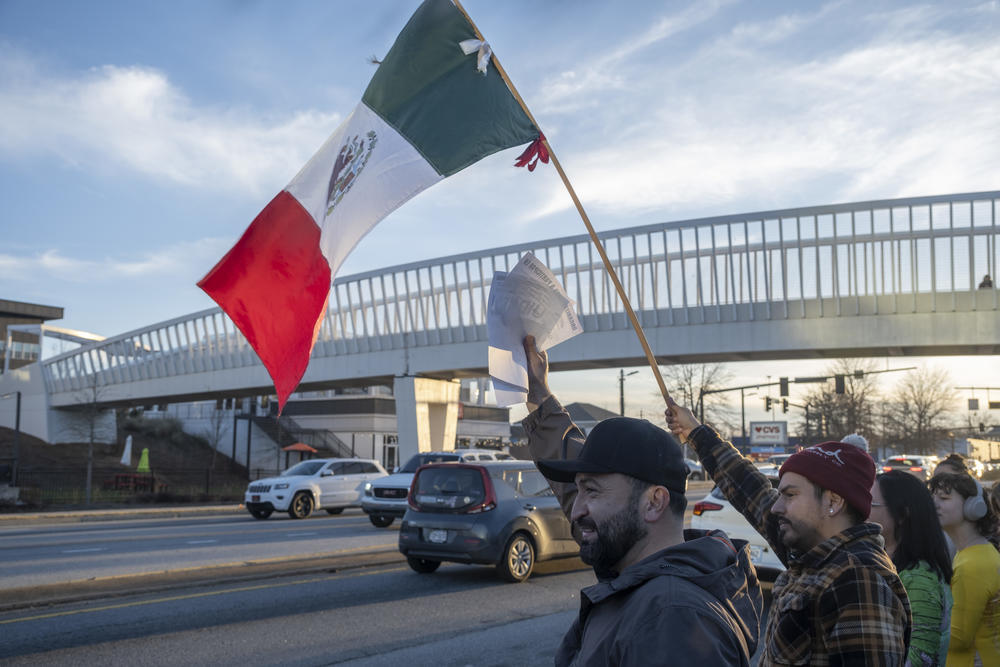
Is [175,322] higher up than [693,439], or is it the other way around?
[175,322]

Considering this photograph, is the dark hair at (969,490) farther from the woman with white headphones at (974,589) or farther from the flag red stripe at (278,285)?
the flag red stripe at (278,285)

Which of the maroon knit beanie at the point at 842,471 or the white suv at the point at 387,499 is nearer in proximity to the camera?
the maroon knit beanie at the point at 842,471

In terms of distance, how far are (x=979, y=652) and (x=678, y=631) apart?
2663 mm

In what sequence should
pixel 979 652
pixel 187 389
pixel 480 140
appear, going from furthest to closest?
pixel 187 389, pixel 480 140, pixel 979 652

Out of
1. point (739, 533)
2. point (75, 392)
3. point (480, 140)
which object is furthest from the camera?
point (75, 392)

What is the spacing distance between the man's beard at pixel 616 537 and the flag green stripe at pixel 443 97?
2.99m

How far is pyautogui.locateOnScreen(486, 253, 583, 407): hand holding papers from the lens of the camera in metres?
3.91

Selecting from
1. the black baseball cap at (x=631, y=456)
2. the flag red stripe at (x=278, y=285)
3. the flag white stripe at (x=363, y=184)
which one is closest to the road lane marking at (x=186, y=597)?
the flag red stripe at (x=278, y=285)

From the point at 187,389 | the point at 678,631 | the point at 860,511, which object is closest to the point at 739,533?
the point at 860,511

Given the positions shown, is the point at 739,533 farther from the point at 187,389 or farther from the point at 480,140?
the point at 187,389

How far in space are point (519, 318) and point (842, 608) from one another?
187 centimetres

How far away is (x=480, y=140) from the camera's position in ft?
16.2

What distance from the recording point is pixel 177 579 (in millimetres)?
11789

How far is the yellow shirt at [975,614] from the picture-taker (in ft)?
12.5
